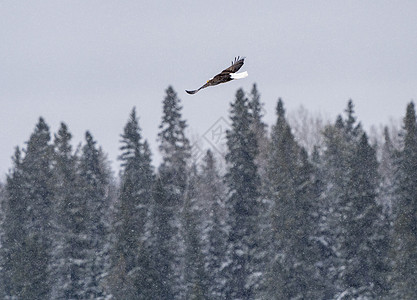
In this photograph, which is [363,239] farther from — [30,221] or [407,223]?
[30,221]

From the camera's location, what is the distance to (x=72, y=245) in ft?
218

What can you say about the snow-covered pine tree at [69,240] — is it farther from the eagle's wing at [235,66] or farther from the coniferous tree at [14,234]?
the eagle's wing at [235,66]

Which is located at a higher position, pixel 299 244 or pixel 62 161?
pixel 62 161

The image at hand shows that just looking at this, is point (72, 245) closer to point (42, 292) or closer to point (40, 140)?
point (42, 292)

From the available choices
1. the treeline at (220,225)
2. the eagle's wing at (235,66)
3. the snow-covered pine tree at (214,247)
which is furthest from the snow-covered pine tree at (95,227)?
the eagle's wing at (235,66)

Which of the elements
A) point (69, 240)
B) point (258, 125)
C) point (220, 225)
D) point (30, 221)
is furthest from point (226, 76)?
point (258, 125)

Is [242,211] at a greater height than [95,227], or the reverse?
[95,227]

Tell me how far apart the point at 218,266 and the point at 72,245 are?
8792mm

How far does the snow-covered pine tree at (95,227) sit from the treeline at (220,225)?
0.08 m

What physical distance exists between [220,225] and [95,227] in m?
7.97

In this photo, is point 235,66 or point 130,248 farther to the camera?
point 130,248

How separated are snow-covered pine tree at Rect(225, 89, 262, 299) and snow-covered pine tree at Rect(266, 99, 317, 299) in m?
2.44

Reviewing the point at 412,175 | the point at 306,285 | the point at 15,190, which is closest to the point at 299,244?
the point at 306,285

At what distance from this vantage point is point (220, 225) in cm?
6381
